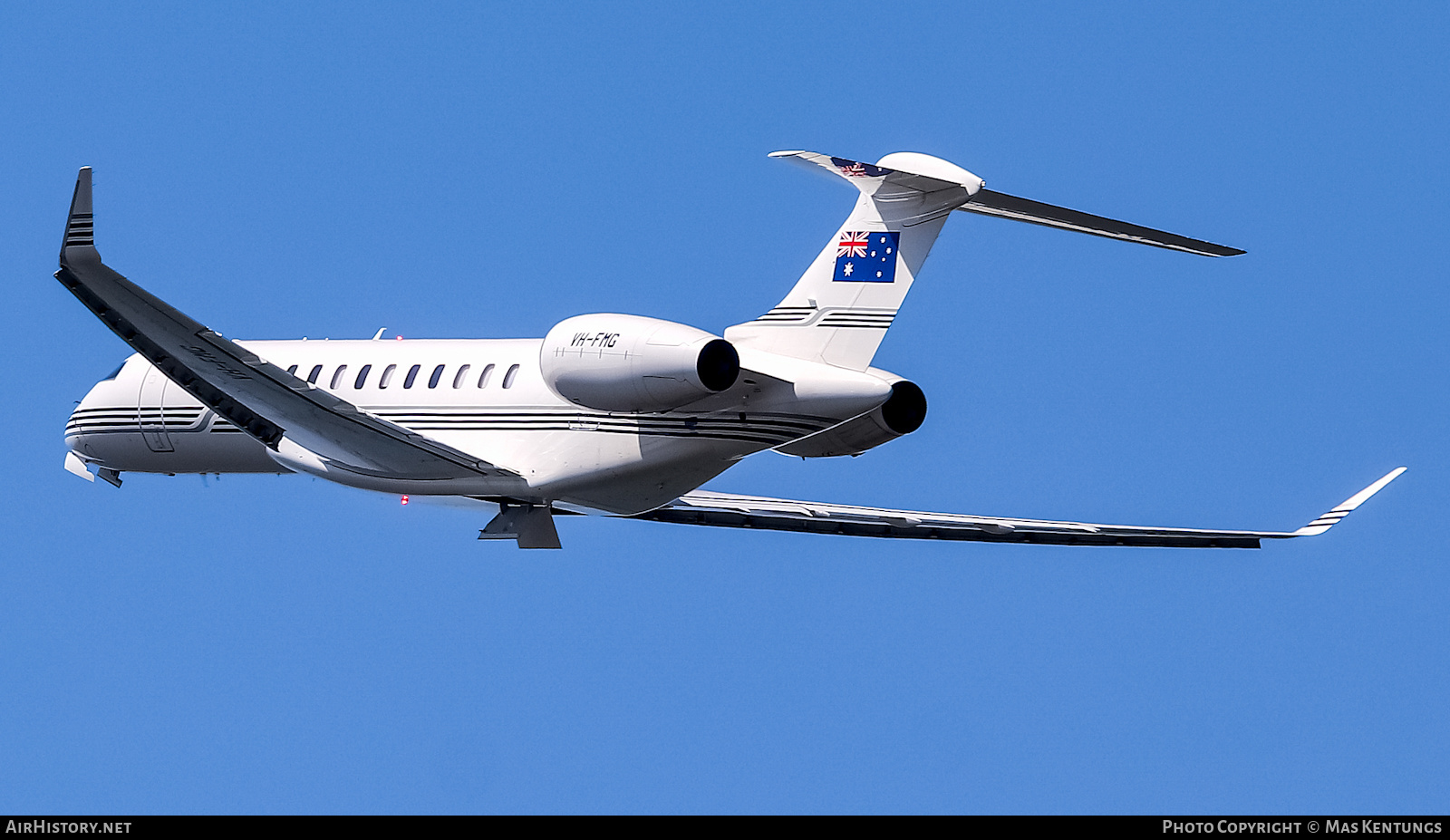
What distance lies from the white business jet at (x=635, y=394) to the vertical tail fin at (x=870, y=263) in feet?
0.07

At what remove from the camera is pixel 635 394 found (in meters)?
21.8

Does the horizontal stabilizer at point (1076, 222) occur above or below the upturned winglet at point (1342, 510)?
above

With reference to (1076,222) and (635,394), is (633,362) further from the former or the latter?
(1076,222)

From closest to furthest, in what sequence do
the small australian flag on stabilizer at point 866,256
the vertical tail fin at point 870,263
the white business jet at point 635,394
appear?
the white business jet at point 635,394 → the vertical tail fin at point 870,263 → the small australian flag on stabilizer at point 866,256

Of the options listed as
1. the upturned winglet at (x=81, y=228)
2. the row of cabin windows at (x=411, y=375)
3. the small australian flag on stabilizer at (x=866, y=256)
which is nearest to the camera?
the upturned winglet at (x=81, y=228)

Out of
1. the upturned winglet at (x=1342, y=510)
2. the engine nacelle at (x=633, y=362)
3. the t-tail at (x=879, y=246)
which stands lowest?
the upturned winglet at (x=1342, y=510)

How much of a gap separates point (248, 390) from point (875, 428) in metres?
8.10

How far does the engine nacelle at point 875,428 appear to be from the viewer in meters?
22.3

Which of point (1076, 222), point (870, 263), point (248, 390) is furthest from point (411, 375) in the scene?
point (1076, 222)

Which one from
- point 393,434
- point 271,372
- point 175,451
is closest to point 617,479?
point 393,434

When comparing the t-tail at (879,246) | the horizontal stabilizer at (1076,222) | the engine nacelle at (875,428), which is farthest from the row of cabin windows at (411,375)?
the horizontal stabilizer at (1076,222)

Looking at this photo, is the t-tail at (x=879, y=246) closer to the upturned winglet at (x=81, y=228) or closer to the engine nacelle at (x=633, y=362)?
the engine nacelle at (x=633, y=362)

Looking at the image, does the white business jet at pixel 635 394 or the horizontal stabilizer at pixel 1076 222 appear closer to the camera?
the horizontal stabilizer at pixel 1076 222

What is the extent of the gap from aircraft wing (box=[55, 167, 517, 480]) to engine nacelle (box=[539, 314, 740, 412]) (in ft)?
7.97
